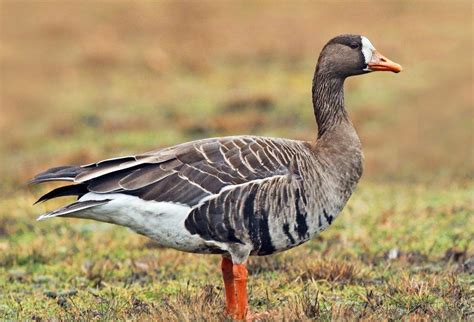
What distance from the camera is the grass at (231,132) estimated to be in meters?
7.63

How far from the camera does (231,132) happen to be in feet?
62.2

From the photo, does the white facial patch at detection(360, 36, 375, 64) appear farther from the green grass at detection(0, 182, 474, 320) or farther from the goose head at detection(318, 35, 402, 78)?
the green grass at detection(0, 182, 474, 320)

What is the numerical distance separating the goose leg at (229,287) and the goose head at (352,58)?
6.24 feet

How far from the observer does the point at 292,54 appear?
91.7 ft

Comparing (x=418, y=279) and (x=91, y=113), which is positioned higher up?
(x=91, y=113)

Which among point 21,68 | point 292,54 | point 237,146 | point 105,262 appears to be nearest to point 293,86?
point 292,54

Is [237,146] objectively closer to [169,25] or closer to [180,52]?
[180,52]

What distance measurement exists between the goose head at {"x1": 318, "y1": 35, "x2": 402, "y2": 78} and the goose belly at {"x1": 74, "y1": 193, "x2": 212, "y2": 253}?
6.52ft

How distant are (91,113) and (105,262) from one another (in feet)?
44.7

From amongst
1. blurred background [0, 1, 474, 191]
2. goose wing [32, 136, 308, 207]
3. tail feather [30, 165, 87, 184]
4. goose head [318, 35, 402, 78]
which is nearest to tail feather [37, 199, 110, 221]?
goose wing [32, 136, 308, 207]

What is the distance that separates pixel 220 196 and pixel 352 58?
6.23 ft

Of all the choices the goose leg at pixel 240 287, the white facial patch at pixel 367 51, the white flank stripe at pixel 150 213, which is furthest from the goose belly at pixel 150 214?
the white facial patch at pixel 367 51

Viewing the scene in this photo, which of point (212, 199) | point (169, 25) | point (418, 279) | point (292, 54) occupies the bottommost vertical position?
point (418, 279)

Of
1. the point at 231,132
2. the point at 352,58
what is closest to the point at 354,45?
the point at 352,58
